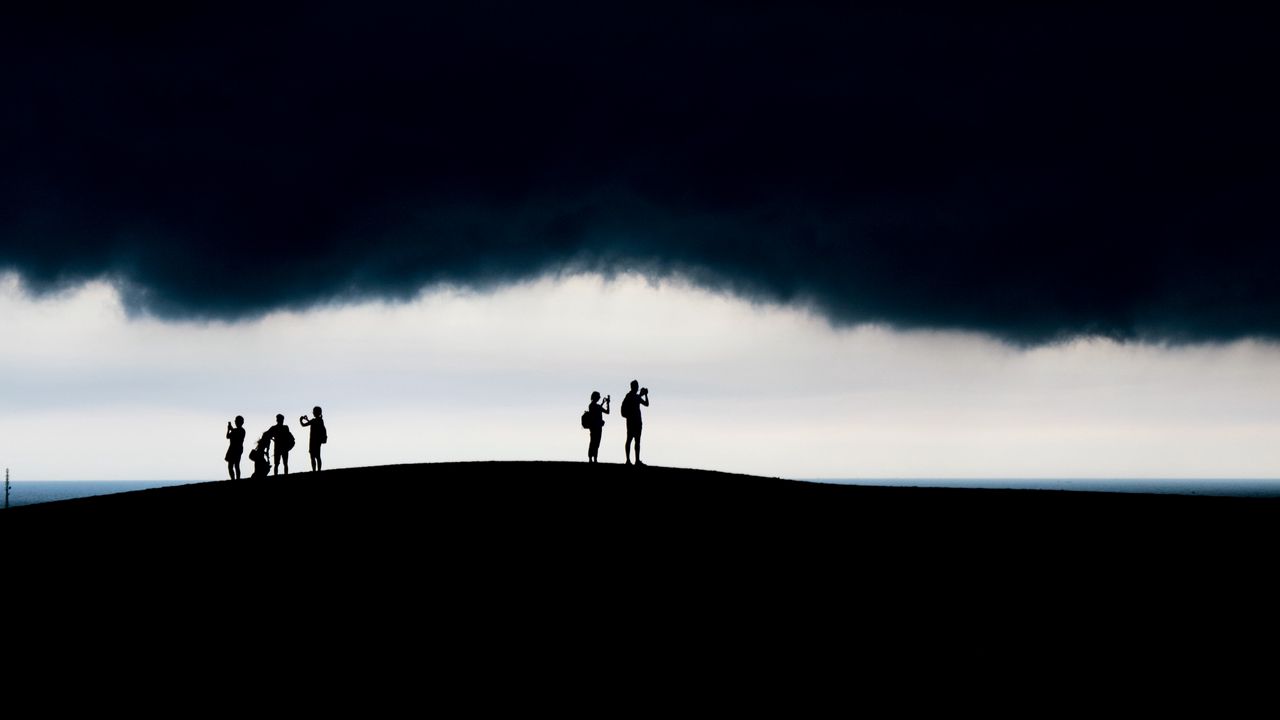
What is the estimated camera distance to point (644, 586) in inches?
576

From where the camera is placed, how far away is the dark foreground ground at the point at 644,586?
11.2 meters

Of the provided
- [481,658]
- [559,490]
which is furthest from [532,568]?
[559,490]

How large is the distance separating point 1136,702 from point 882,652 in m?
2.80

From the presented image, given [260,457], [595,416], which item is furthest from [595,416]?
[260,457]

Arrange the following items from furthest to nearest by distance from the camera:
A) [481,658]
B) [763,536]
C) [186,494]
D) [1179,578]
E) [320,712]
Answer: [186,494]
[763,536]
[1179,578]
[481,658]
[320,712]

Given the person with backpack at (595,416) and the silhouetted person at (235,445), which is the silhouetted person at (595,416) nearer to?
the person with backpack at (595,416)

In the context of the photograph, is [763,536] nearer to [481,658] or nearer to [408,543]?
[408,543]

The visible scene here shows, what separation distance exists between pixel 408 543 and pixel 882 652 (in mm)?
→ 9547

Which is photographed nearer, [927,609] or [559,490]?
[927,609]

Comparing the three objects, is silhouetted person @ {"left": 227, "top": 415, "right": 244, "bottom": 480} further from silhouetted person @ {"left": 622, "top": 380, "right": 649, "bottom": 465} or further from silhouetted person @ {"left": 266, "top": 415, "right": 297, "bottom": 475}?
silhouetted person @ {"left": 622, "top": 380, "right": 649, "bottom": 465}

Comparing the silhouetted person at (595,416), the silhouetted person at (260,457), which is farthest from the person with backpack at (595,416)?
the silhouetted person at (260,457)

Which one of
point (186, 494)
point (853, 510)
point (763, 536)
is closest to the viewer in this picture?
point (763, 536)

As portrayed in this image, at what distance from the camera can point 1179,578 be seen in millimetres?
15594

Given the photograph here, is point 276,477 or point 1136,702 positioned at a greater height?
point 276,477
